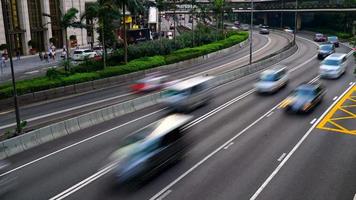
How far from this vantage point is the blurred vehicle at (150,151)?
14820mm

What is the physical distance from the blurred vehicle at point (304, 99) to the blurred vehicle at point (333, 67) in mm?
10918

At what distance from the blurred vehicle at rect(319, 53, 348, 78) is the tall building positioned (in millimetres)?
34754

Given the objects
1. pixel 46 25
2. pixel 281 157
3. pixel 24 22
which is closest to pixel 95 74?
pixel 281 157

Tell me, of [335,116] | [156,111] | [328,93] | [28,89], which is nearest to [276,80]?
[328,93]

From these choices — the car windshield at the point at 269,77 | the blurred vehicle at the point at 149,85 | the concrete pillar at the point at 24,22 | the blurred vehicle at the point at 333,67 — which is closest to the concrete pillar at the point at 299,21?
the blurred vehicle at the point at 333,67

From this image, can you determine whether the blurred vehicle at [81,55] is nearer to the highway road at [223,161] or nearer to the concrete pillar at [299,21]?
the highway road at [223,161]

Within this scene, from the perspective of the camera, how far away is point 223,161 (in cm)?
1814

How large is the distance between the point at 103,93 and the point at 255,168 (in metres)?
21.7

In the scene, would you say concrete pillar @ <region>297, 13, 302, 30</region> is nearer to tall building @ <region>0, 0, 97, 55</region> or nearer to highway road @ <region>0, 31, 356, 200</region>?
tall building @ <region>0, 0, 97, 55</region>

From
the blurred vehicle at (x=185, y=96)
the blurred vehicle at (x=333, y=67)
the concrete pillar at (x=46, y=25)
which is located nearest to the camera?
the blurred vehicle at (x=185, y=96)

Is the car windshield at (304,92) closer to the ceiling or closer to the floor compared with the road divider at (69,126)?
closer to the ceiling

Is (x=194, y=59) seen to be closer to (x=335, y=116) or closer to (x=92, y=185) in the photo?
(x=335, y=116)

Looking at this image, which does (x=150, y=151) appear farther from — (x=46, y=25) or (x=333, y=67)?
(x=46, y=25)

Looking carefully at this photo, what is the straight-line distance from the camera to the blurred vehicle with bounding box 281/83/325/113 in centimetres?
2555
